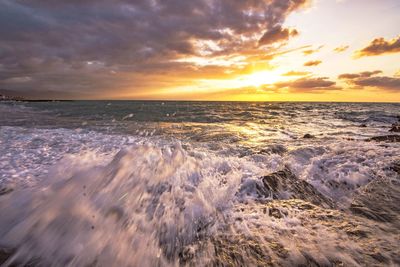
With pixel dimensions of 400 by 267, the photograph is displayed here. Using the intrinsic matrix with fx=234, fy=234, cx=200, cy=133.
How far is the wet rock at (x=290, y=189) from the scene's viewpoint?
443 centimetres

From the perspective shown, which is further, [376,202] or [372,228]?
[376,202]

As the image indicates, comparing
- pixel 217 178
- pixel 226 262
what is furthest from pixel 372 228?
pixel 217 178

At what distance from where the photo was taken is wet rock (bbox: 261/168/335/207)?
4434 mm

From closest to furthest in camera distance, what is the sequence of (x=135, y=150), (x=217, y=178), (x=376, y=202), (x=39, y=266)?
1. (x=39, y=266)
2. (x=376, y=202)
3. (x=217, y=178)
4. (x=135, y=150)

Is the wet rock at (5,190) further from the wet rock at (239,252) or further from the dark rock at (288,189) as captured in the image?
the dark rock at (288,189)

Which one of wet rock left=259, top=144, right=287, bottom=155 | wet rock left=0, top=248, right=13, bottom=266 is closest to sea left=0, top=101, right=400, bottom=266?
wet rock left=0, top=248, right=13, bottom=266

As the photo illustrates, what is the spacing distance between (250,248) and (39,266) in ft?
8.04

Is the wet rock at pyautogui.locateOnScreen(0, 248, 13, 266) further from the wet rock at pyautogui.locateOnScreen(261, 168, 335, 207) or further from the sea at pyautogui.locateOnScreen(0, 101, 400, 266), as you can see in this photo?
the wet rock at pyautogui.locateOnScreen(261, 168, 335, 207)

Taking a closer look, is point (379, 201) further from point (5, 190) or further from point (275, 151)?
point (5, 190)

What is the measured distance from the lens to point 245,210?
3.90m

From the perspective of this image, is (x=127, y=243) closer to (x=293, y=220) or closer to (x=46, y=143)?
(x=293, y=220)

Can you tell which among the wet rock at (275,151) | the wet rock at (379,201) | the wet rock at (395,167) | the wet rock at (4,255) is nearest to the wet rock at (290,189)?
the wet rock at (379,201)

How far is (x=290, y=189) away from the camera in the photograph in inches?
189

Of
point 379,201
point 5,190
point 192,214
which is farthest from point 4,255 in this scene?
point 379,201
